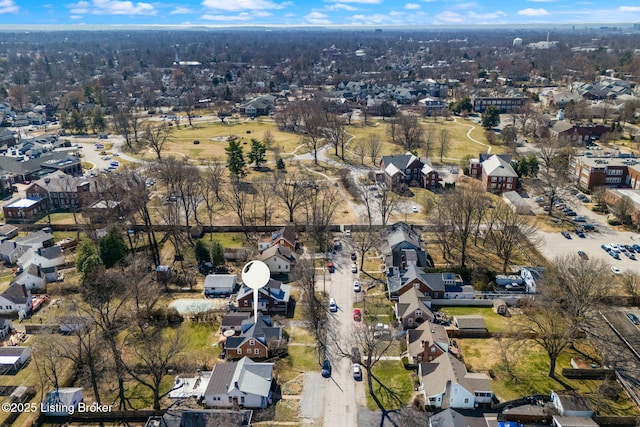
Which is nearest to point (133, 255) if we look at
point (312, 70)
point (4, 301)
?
point (4, 301)

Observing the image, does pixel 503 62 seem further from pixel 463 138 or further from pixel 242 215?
pixel 242 215

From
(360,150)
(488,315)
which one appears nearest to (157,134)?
(360,150)

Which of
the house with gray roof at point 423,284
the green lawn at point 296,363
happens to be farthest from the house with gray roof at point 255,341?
the house with gray roof at point 423,284

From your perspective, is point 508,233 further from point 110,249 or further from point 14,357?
point 14,357

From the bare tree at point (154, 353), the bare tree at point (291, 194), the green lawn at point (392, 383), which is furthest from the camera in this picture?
the bare tree at point (291, 194)

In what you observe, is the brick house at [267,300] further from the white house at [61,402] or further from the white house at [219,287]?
the white house at [61,402]
